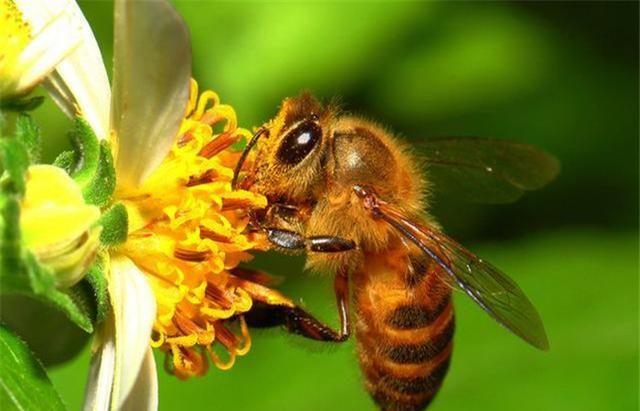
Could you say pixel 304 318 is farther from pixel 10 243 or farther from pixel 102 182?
pixel 10 243

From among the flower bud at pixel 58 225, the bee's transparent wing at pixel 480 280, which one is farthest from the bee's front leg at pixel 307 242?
the flower bud at pixel 58 225

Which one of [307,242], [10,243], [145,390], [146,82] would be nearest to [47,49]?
[146,82]

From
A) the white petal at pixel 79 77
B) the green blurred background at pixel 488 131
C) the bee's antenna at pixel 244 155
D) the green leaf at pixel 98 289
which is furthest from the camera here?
the green blurred background at pixel 488 131

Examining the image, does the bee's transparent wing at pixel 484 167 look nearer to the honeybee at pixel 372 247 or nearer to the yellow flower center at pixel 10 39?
the honeybee at pixel 372 247

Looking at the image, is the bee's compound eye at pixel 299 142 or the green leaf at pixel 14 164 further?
the bee's compound eye at pixel 299 142

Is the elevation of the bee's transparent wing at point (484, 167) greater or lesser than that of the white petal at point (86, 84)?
lesser

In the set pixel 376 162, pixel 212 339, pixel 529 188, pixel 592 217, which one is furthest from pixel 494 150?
pixel 592 217
